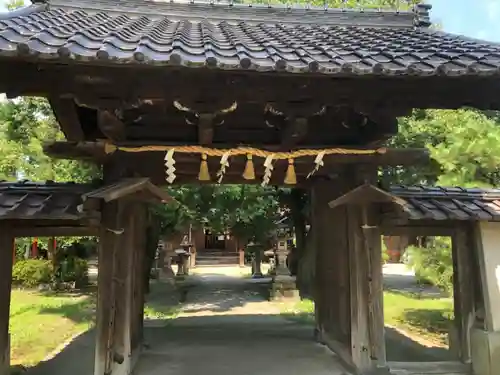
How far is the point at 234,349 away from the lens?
626cm

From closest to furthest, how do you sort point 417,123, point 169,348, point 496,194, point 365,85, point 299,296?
point 365,85 < point 496,194 < point 169,348 < point 417,123 < point 299,296

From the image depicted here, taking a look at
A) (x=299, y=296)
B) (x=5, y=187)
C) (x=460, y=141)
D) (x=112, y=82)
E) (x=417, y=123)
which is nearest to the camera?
(x=112, y=82)

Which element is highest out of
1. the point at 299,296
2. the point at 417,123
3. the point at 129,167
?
the point at 417,123

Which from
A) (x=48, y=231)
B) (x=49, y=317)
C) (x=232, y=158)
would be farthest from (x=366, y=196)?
(x=49, y=317)

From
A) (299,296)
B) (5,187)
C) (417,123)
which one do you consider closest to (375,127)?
(5,187)

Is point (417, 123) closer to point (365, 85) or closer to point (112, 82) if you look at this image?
point (365, 85)

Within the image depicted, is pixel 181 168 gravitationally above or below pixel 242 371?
above

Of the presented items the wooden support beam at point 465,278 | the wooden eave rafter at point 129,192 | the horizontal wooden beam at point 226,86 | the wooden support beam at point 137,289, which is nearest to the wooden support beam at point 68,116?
the horizontal wooden beam at point 226,86

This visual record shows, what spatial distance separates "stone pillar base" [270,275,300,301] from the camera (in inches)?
580

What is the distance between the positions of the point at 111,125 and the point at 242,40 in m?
1.61

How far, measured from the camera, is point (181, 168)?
5004mm

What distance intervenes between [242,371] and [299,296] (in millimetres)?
10236

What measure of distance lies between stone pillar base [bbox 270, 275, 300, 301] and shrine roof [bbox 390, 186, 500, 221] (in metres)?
9.53

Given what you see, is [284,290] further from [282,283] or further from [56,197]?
[56,197]
